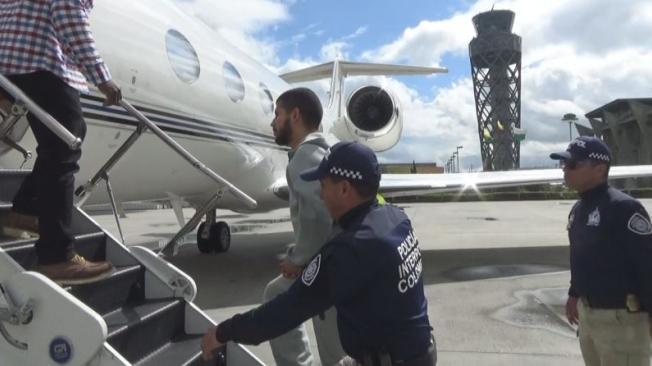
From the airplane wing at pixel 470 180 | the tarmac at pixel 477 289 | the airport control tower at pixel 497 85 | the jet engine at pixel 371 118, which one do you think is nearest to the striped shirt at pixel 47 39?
the tarmac at pixel 477 289

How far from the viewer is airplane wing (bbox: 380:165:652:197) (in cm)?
1159

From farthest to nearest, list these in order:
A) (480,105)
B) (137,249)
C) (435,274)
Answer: (480,105), (435,274), (137,249)

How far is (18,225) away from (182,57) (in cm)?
400

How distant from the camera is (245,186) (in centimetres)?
924

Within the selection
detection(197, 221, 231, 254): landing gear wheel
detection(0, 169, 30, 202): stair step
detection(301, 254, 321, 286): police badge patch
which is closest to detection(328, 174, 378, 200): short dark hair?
detection(301, 254, 321, 286): police badge patch

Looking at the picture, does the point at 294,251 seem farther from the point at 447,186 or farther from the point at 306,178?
the point at 447,186

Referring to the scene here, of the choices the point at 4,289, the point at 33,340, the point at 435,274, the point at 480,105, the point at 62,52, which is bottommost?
→ the point at 435,274

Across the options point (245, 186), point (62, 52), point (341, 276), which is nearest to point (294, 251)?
point (341, 276)

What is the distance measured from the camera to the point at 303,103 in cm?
354

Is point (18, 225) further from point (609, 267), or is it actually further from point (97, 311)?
point (609, 267)

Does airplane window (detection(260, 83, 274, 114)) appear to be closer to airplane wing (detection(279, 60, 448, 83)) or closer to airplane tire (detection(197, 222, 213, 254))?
airplane tire (detection(197, 222, 213, 254))

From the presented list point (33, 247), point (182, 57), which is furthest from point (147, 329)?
point (182, 57)

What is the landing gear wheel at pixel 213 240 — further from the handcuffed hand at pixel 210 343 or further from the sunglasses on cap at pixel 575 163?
the handcuffed hand at pixel 210 343

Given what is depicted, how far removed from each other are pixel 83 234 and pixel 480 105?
12141 cm
